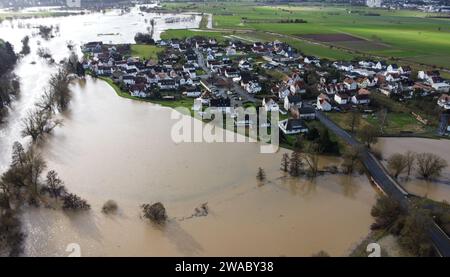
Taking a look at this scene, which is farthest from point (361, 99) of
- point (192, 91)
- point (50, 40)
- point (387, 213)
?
point (50, 40)

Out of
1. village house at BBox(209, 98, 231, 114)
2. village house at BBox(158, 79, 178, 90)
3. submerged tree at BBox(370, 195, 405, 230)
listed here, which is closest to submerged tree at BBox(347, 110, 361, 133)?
village house at BBox(209, 98, 231, 114)

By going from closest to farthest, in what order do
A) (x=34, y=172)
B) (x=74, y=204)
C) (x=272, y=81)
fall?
(x=74, y=204) < (x=34, y=172) < (x=272, y=81)

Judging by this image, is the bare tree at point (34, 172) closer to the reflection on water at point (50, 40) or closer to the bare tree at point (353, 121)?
the reflection on water at point (50, 40)

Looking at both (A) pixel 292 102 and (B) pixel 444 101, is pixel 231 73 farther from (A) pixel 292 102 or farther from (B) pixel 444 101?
(B) pixel 444 101

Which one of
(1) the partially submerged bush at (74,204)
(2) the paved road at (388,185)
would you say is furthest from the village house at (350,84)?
(1) the partially submerged bush at (74,204)

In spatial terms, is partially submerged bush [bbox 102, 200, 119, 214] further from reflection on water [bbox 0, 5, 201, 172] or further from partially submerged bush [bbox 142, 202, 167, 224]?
reflection on water [bbox 0, 5, 201, 172]
